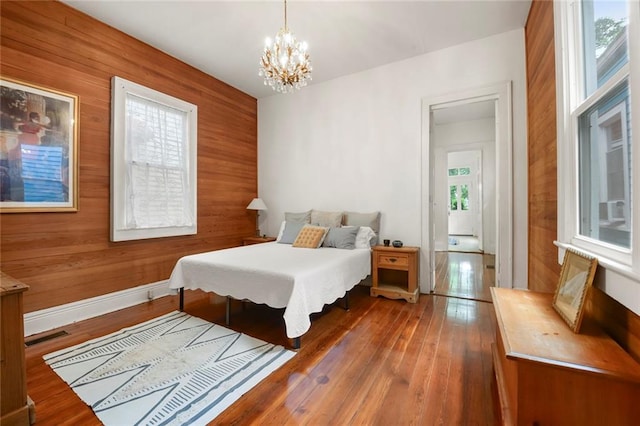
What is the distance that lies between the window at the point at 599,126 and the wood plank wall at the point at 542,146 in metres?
0.30

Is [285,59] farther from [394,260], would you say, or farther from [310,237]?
[394,260]

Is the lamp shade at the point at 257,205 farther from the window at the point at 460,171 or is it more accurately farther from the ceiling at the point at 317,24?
the window at the point at 460,171

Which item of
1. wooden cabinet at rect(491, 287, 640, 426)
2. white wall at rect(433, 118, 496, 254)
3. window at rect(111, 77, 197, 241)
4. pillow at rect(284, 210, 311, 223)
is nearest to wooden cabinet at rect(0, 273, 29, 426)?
window at rect(111, 77, 197, 241)

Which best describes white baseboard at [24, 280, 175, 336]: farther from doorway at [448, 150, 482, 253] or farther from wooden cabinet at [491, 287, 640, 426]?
doorway at [448, 150, 482, 253]

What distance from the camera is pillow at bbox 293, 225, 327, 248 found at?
3355 mm

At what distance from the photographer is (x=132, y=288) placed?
3.07 m

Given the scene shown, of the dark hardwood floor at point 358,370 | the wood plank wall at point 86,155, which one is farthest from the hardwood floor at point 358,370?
the wood plank wall at point 86,155

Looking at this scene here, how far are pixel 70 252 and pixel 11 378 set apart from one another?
5.33 ft

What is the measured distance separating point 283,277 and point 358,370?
823mm

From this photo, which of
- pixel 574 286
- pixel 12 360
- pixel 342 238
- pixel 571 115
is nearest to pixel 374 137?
pixel 342 238

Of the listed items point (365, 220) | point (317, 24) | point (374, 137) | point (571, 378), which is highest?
point (317, 24)

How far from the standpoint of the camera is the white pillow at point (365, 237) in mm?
3443

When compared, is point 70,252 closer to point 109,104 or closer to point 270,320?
point 109,104

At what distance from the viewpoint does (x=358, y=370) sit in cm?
182
